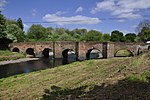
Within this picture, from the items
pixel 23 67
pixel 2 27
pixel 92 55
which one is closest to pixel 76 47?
pixel 2 27

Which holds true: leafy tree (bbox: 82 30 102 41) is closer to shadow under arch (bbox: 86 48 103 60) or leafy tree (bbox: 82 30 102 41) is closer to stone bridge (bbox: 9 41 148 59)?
shadow under arch (bbox: 86 48 103 60)

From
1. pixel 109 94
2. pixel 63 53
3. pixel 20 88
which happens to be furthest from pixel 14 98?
pixel 63 53

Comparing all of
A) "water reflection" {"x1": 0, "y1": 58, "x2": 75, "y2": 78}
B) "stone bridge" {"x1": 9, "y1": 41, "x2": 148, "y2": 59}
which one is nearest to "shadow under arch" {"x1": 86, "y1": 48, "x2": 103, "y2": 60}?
"stone bridge" {"x1": 9, "y1": 41, "x2": 148, "y2": 59}

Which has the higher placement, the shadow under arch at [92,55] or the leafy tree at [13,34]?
the leafy tree at [13,34]

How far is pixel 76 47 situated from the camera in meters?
71.4

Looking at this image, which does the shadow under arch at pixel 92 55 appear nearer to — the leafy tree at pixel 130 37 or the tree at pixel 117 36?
the tree at pixel 117 36

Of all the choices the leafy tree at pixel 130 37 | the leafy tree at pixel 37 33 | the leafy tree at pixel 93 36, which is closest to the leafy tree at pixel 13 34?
the leafy tree at pixel 37 33

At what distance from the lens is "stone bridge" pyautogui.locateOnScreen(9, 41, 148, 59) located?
215 ft

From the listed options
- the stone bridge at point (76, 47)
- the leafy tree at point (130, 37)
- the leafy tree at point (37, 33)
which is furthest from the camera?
the leafy tree at point (37, 33)

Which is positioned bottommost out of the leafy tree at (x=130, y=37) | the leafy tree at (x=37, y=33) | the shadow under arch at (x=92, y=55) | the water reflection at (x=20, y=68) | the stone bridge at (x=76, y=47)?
the water reflection at (x=20, y=68)

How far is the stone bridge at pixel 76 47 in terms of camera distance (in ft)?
215

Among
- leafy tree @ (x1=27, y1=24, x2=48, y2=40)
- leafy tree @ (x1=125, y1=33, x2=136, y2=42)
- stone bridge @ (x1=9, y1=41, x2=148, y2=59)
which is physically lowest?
stone bridge @ (x1=9, y1=41, x2=148, y2=59)

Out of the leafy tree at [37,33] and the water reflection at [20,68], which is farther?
the leafy tree at [37,33]

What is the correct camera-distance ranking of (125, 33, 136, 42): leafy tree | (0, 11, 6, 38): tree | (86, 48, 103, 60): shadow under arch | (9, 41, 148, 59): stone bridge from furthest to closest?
(125, 33, 136, 42): leafy tree < (86, 48, 103, 60): shadow under arch < (0, 11, 6, 38): tree < (9, 41, 148, 59): stone bridge
